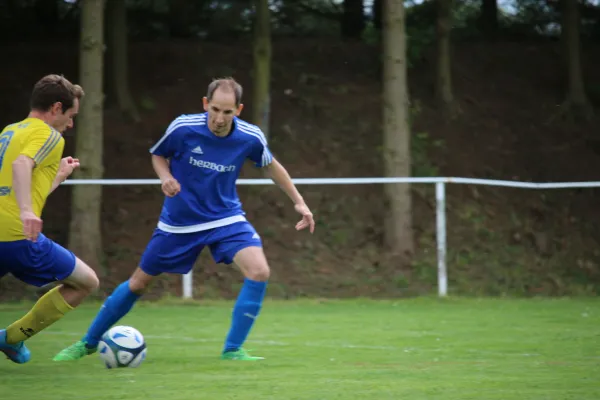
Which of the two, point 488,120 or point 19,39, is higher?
point 19,39

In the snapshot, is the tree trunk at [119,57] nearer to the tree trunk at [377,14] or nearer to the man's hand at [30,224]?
the tree trunk at [377,14]

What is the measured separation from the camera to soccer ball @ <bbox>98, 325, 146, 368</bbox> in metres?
7.42

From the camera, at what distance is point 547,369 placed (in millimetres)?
7168

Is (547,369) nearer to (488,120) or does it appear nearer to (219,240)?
(219,240)

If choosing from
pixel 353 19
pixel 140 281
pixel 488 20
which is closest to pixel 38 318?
pixel 140 281

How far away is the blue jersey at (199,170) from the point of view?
782 cm

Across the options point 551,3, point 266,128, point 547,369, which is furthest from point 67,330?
point 551,3

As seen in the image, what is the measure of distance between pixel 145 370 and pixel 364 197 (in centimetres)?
1091

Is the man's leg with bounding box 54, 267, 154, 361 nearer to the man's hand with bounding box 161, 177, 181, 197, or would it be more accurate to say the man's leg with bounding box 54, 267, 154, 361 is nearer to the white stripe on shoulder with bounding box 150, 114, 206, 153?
the man's hand with bounding box 161, 177, 181, 197

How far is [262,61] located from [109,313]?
9978 mm

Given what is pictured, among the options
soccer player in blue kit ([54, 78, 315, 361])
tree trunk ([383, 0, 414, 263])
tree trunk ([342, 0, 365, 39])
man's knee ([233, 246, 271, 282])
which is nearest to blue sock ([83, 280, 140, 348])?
soccer player in blue kit ([54, 78, 315, 361])

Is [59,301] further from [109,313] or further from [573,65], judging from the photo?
[573,65]

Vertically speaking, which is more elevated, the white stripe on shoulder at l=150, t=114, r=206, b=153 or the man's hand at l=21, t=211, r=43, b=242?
the white stripe on shoulder at l=150, t=114, r=206, b=153

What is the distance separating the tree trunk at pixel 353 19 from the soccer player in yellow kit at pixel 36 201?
51.8ft
